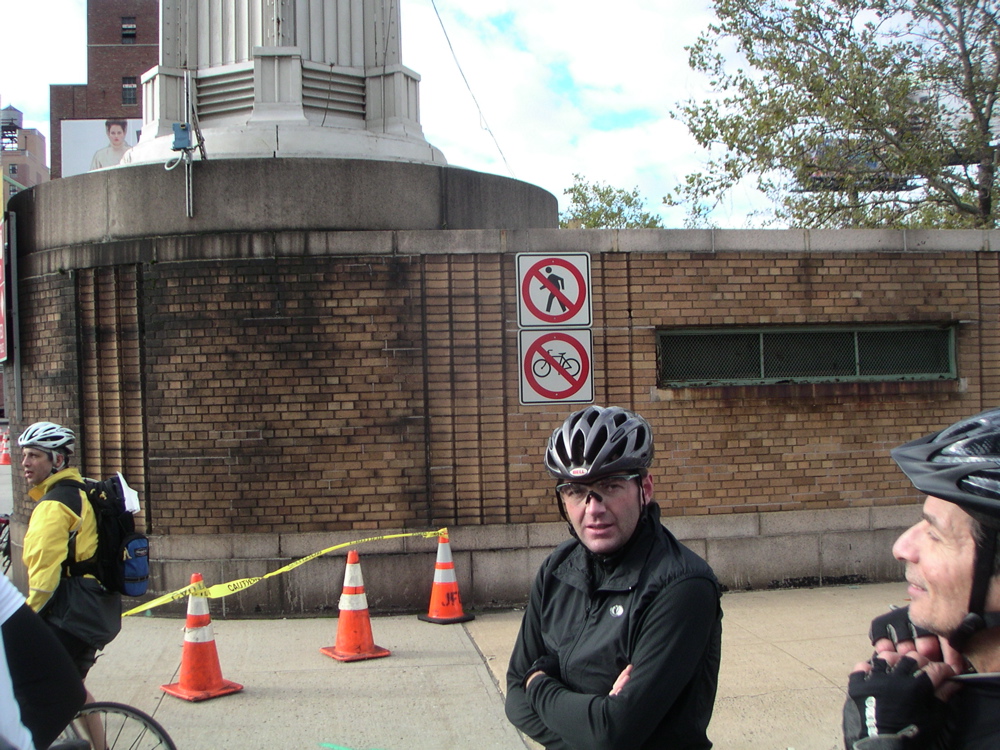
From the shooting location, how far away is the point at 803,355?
27.5ft

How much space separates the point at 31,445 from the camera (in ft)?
13.8

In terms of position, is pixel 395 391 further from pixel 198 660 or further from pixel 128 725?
pixel 128 725

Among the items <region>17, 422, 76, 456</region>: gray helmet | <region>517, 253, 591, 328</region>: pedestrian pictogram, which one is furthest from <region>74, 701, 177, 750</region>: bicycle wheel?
<region>517, 253, 591, 328</region>: pedestrian pictogram

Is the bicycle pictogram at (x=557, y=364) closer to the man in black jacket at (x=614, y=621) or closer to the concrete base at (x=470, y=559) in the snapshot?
the concrete base at (x=470, y=559)

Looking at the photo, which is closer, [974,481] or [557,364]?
[974,481]

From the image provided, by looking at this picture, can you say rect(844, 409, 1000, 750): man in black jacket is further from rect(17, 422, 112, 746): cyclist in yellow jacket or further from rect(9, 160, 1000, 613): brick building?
rect(9, 160, 1000, 613): brick building

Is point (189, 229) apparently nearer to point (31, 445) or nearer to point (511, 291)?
point (511, 291)

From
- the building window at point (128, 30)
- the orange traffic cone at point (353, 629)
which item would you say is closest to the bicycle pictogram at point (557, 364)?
the orange traffic cone at point (353, 629)

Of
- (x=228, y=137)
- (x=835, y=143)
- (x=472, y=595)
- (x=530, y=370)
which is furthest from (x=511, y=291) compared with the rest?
(x=835, y=143)

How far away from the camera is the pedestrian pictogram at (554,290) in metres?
7.86

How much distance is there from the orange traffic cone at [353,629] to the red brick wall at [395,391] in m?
1.33

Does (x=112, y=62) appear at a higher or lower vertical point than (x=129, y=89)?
higher

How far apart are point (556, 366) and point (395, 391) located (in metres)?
1.41

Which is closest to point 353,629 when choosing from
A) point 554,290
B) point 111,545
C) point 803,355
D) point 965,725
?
point 111,545
